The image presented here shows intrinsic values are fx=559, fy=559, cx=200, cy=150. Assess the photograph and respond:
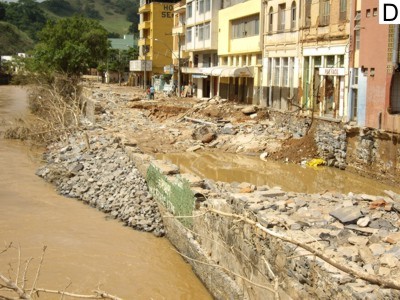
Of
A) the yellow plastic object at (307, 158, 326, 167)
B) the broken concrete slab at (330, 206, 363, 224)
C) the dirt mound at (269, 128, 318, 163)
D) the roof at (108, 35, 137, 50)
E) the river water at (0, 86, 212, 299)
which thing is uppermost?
the roof at (108, 35, 137, 50)

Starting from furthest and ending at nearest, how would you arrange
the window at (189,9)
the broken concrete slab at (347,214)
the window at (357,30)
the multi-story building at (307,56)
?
the window at (189,9), the multi-story building at (307,56), the window at (357,30), the broken concrete slab at (347,214)

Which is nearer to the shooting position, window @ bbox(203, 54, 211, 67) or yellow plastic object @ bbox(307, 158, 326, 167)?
yellow plastic object @ bbox(307, 158, 326, 167)

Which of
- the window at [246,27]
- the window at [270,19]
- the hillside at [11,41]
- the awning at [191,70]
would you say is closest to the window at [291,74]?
the window at [270,19]

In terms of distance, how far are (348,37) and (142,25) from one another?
51544 mm

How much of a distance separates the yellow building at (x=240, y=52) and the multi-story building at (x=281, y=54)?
4.27 ft

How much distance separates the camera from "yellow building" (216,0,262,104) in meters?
36.9

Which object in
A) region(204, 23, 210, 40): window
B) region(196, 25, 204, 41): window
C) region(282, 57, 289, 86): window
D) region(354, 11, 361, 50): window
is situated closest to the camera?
region(354, 11, 361, 50): window

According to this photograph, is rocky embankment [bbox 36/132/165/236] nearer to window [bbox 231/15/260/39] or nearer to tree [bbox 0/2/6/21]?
window [bbox 231/15/260/39]

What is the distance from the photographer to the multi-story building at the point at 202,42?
4628cm

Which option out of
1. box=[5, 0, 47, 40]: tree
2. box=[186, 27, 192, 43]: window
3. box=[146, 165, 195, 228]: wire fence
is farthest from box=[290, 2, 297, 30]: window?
box=[5, 0, 47, 40]: tree

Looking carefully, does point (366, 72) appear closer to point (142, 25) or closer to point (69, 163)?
point (69, 163)

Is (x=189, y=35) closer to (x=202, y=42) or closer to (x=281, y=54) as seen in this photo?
(x=202, y=42)

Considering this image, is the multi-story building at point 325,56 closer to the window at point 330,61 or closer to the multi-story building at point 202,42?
the window at point 330,61

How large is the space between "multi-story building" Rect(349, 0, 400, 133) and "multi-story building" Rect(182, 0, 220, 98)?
2181 cm
